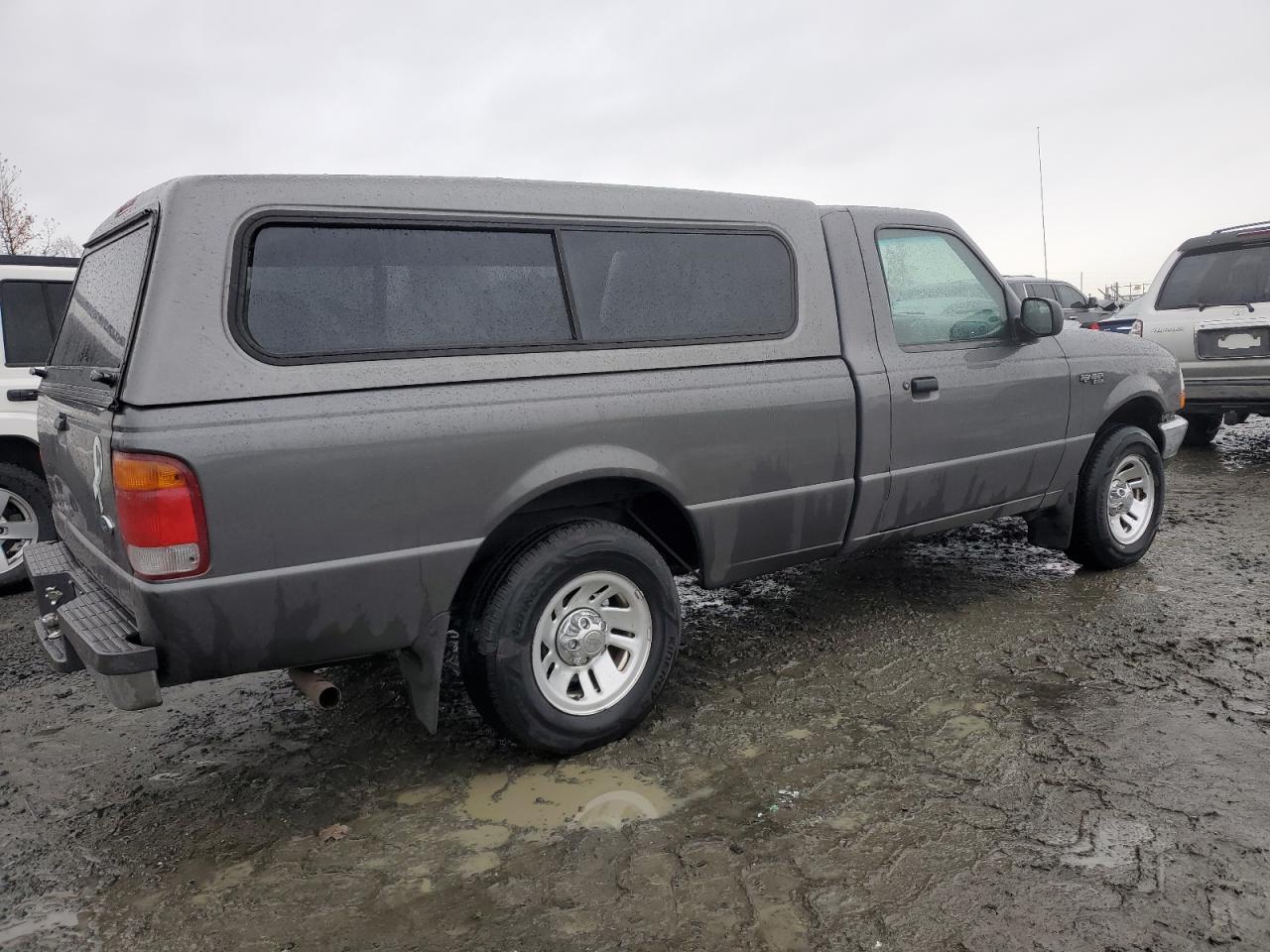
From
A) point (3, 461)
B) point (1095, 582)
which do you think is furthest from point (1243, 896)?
point (3, 461)

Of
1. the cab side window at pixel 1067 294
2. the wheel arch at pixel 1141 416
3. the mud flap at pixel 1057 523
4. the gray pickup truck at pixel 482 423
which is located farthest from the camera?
the cab side window at pixel 1067 294

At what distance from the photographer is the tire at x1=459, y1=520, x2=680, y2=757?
10.5 ft

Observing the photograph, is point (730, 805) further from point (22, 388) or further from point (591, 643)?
point (22, 388)

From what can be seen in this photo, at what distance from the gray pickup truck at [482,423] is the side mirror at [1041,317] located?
0.98 ft

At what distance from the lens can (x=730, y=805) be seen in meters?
3.03

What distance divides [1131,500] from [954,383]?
5.95 ft

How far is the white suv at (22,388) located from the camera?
5848mm

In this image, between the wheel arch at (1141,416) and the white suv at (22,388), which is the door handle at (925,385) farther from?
the white suv at (22,388)

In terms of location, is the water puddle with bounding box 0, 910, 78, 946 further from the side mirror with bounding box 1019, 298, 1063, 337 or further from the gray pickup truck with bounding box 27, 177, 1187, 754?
the side mirror with bounding box 1019, 298, 1063, 337

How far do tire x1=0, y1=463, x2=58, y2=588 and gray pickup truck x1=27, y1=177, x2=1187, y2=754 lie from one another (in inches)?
96.6

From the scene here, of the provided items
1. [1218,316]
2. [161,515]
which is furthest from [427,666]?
[1218,316]

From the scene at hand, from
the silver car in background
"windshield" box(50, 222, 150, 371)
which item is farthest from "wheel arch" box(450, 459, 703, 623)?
the silver car in background

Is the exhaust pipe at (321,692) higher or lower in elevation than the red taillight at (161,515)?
lower

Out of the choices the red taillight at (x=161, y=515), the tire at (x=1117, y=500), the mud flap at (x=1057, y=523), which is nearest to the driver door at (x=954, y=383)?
the mud flap at (x=1057, y=523)
